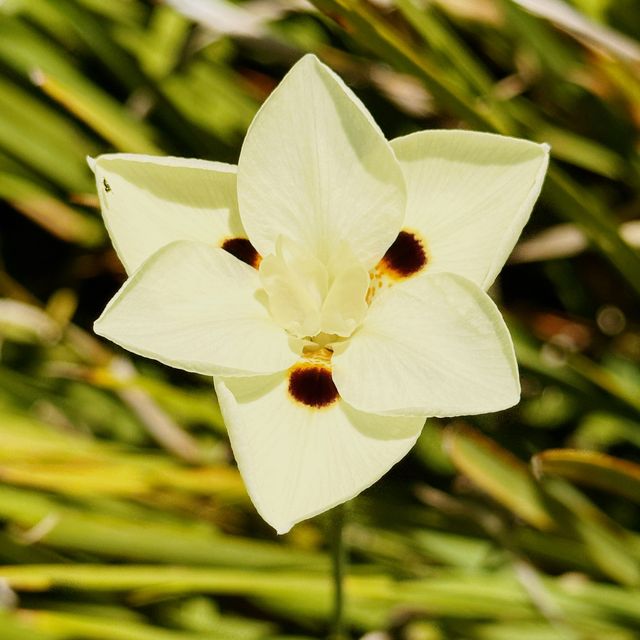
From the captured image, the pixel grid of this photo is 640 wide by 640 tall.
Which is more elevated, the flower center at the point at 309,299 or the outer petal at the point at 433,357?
the outer petal at the point at 433,357

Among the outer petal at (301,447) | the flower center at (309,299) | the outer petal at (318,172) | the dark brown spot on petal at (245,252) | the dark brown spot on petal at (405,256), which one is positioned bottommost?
the outer petal at (301,447)

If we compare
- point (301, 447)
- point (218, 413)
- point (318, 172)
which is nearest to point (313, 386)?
point (301, 447)

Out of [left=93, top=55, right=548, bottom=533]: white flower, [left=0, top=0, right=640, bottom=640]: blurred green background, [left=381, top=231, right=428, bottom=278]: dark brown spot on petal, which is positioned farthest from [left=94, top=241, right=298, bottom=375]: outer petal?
[left=0, top=0, right=640, bottom=640]: blurred green background

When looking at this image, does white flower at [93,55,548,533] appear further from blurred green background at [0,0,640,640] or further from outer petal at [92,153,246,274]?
blurred green background at [0,0,640,640]

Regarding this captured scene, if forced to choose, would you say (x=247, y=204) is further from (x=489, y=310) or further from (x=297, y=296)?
(x=489, y=310)

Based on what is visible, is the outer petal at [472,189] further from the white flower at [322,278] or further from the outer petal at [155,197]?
the outer petal at [155,197]

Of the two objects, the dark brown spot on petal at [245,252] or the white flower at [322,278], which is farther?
the dark brown spot on petal at [245,252]

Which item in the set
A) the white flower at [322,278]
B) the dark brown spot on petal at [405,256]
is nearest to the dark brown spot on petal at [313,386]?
the white flower at [322,278]

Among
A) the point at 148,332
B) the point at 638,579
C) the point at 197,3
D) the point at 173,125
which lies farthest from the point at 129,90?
the point at 638,579
